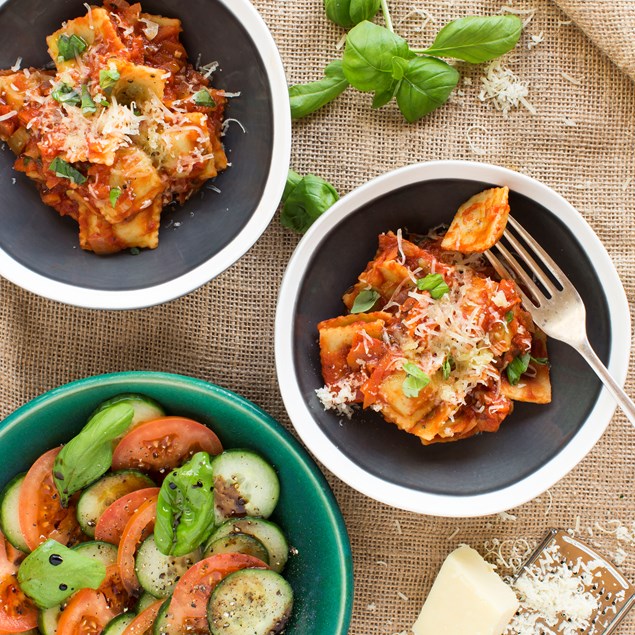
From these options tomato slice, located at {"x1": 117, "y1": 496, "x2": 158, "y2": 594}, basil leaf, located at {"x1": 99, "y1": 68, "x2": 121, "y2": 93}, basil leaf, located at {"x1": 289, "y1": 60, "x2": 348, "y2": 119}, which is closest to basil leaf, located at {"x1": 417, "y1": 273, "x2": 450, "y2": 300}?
basil leaf, located at {"x1": 289, "y1": 60, "x2": 348, "y2": 119}

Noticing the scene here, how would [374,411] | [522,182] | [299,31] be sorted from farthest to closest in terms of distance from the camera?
1. [299,31]
2. [374,411]
3. [522,182]

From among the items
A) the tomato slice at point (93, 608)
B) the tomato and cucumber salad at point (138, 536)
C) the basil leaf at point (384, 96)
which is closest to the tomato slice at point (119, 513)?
the tomato and cucumber salad at point (138, 536)

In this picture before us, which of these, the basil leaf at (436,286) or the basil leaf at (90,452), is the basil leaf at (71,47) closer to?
the basil leaf at (90,452)

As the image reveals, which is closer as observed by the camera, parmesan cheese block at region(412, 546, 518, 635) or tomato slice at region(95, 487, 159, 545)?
tomato slice at region(95, 487, 159, 545)

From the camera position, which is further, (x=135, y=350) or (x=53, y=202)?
(x=135, y=350)

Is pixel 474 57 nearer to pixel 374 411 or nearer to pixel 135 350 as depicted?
pixel 374 411

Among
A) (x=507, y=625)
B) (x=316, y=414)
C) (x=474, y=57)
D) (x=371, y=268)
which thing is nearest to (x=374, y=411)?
(x=316, y=414)

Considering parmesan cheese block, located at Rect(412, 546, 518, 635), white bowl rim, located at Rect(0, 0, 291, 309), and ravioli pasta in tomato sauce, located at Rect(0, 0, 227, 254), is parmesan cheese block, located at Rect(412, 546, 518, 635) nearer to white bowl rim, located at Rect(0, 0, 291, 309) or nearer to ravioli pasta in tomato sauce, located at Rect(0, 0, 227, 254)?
white bowl rim, located at Rect(0, 0, 291, 309)
